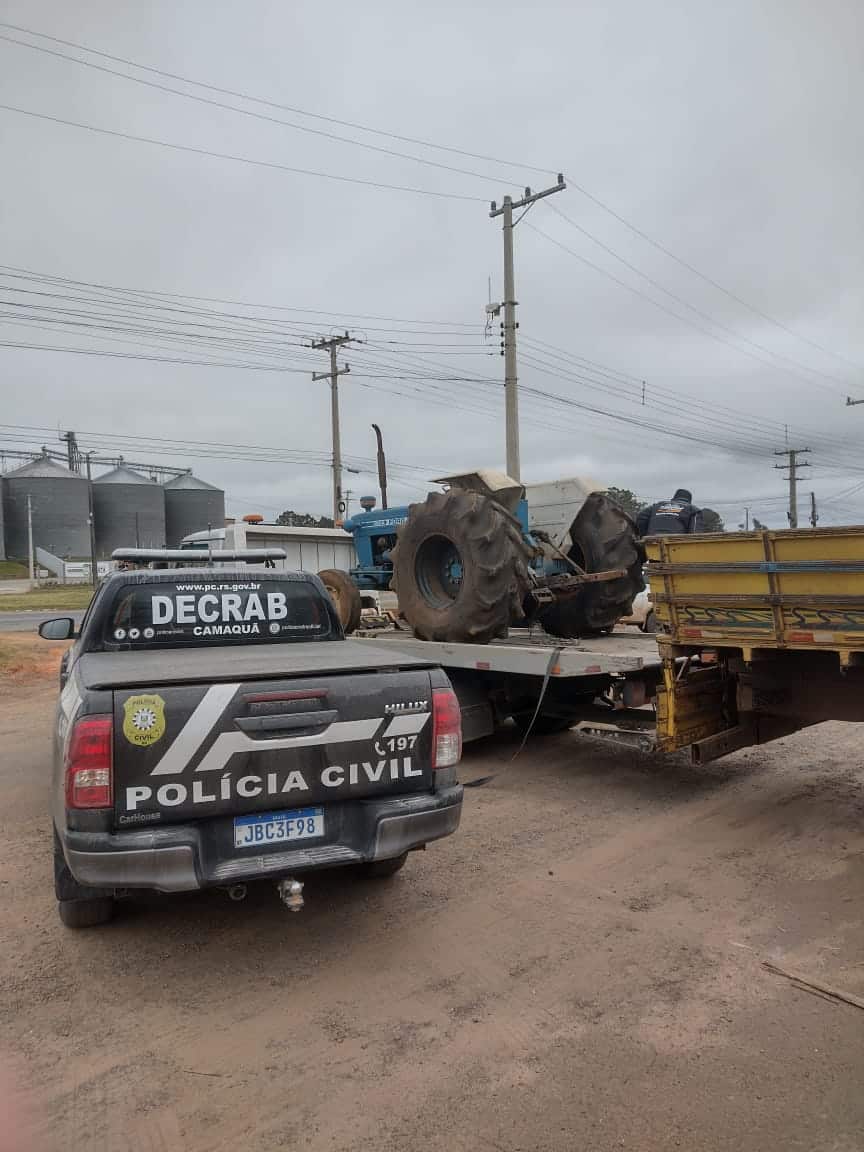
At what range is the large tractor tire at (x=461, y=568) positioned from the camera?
719 cm

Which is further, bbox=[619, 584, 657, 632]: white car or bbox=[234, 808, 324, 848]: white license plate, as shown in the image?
bbox=[619, 584, 657, 632]: white car

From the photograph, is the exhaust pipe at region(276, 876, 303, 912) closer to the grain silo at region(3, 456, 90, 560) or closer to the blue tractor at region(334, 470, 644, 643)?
the blue tractor at region(334, 470, 644, 643)

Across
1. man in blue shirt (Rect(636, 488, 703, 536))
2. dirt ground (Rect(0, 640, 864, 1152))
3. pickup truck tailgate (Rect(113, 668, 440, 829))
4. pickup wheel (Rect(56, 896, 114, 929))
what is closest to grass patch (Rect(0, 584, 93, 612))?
man in blue shirt (Rect(636, 488, 703, 536))

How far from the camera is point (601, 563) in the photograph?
853 cm

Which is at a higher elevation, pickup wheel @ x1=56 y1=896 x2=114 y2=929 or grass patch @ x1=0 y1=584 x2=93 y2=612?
grass patch @ x1=0 y1=584 x2=93 y2=612

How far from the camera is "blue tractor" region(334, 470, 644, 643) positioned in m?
7.25

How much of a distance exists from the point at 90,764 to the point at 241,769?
593mm

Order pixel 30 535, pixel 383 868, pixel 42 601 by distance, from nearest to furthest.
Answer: pixel 383 868 → pixel 42 601 → pixel 30 535

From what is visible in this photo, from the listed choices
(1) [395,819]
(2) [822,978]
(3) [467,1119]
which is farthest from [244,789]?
(2) [822,978]

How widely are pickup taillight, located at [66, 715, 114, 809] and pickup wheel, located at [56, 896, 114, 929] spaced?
101 cm

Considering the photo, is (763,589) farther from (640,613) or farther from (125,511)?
(125,511)

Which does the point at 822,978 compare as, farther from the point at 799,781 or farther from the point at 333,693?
the point at 799,781

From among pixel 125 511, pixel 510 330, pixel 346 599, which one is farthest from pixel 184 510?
pixel 346 599

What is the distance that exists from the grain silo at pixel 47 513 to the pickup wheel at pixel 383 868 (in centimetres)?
6566
